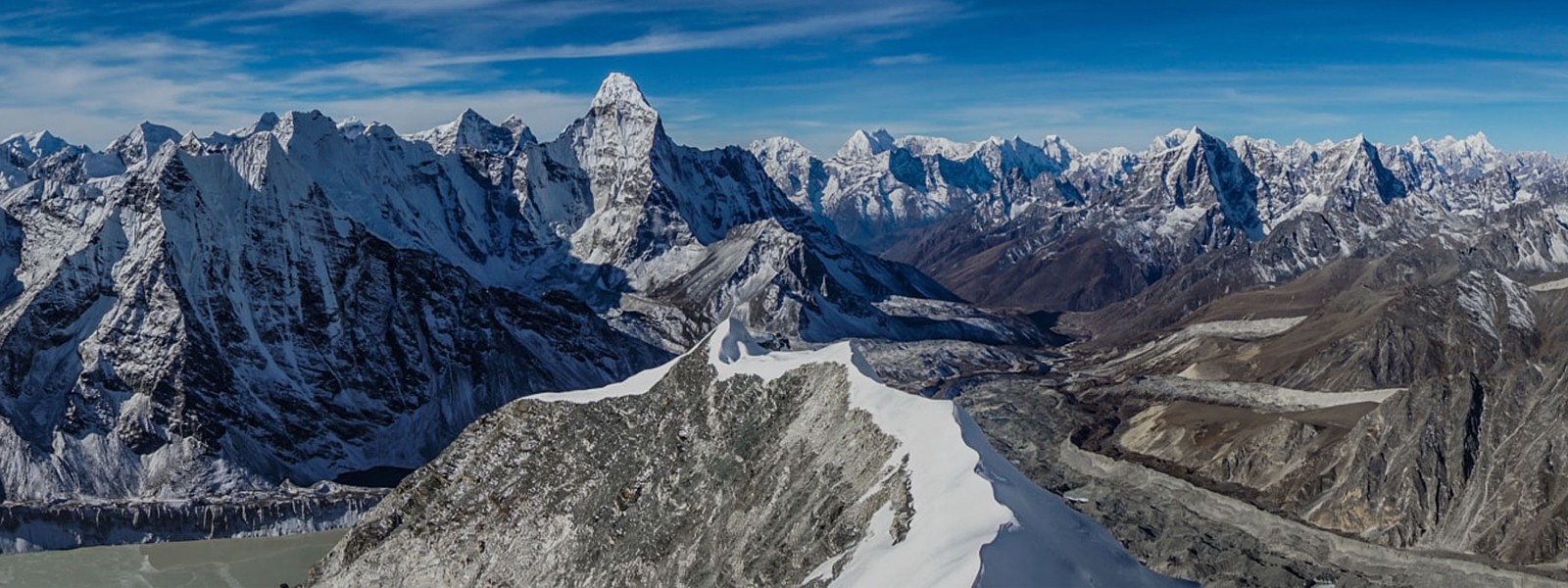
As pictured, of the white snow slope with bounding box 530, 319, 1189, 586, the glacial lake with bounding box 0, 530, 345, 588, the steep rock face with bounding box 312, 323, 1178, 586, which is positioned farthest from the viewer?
the glacial lake with bounding box 0, 530, 345, 588

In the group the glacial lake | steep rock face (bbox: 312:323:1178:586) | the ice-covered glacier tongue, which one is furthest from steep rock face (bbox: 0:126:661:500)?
the ice-covered glacier tongue

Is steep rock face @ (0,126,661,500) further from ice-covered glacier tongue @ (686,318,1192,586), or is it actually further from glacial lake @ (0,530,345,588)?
ice-covered glacier tongue @ (686,318,1192,586)

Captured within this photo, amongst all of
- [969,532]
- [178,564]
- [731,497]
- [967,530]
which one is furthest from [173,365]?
[969,532]

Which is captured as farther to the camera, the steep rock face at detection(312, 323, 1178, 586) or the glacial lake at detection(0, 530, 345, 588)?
the glacial lake at detection(0, 530, 345, 588)

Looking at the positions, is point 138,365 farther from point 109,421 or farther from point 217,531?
point 217,531

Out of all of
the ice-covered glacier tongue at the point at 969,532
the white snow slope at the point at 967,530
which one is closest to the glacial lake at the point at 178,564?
the white snow slope at the point at 967,530

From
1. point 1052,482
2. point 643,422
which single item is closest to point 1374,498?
point 1052,482
